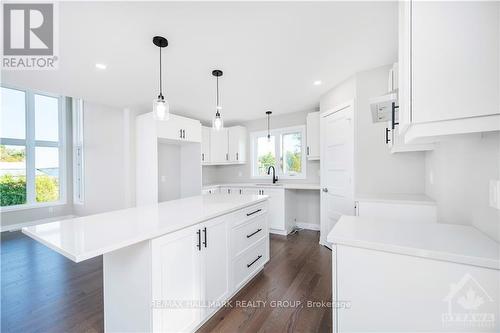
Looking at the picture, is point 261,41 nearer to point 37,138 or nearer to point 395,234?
point 395,234

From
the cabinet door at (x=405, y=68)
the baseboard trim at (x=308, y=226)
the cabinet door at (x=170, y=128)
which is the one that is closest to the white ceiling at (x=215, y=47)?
the cabinet door at (x=170, y=128)

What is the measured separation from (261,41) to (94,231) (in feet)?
6.55

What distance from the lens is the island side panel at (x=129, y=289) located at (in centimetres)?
129

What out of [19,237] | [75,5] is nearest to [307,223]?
[75,5]

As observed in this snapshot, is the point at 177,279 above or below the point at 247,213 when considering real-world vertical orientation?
below

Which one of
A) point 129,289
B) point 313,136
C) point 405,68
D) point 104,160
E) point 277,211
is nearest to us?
point 405,68

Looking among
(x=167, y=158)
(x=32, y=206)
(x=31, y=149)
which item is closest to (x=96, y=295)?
(x=167, y=158)

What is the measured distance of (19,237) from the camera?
13.0 ft

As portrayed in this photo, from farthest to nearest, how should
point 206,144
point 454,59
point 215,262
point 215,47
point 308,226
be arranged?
point 206,144 → point 308,226 → point 215,47 → point 215,262 → point 454,59

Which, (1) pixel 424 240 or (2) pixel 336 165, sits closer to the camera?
(1) pixel 424 240

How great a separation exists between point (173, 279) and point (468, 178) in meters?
1.99

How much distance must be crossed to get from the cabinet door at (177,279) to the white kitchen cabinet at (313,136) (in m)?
2.81

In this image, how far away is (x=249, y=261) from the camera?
7.41ft

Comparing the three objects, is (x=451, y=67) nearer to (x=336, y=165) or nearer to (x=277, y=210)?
(x=336, y=165)
